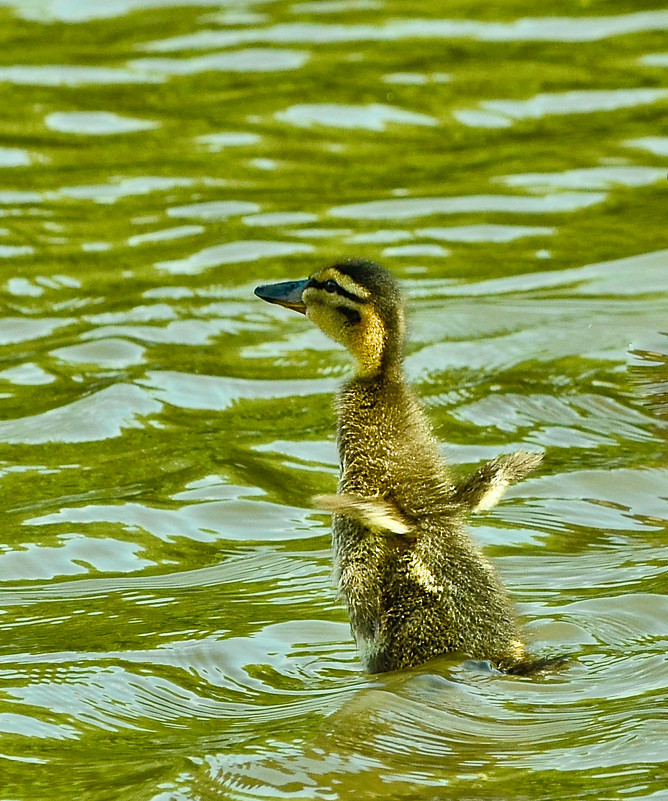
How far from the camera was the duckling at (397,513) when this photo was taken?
19.1 feet

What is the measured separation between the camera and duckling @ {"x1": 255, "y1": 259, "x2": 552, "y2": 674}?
5.81 metres

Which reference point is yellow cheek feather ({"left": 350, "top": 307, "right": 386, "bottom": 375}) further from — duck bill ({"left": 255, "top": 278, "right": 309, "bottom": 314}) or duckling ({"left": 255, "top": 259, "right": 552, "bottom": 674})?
duck bill ({"left": 255, "top": 278, "right": 309, "bottom": 314})

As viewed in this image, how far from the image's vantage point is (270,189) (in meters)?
12.1

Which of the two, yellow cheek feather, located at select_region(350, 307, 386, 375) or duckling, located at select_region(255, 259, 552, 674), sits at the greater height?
yellow cheek feather, located at select_region(350, 307, 386, 375)

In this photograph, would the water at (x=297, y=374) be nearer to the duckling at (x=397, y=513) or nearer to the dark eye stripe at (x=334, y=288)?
the duckling at (x=397, y=513)

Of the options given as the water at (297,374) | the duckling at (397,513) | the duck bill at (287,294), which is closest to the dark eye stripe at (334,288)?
the duckling at (397,513)

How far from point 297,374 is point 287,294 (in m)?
2.18

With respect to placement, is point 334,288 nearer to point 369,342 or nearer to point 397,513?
point 369,342

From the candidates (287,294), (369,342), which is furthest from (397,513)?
(287,294)

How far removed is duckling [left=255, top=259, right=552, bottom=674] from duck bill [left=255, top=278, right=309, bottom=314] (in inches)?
9.1

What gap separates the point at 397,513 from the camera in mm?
6027

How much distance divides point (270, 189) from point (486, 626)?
22.0ft

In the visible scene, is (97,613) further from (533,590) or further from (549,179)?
(549,179)

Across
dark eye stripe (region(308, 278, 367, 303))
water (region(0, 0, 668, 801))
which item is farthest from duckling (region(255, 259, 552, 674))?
water (region(0, 0, 668, 801))
